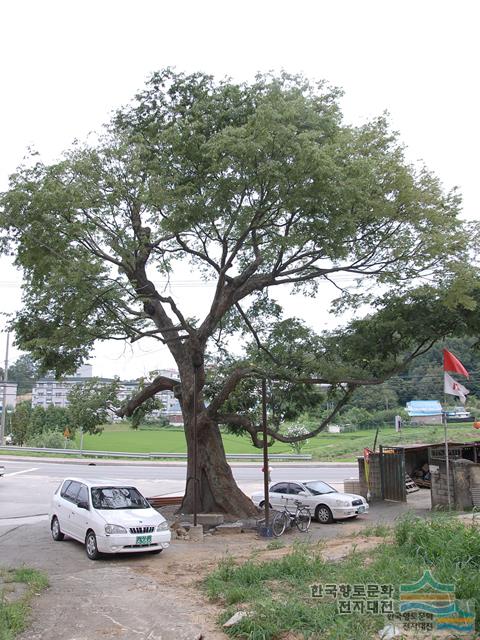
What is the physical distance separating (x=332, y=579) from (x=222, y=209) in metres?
9.25

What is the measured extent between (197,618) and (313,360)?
11.0 meters

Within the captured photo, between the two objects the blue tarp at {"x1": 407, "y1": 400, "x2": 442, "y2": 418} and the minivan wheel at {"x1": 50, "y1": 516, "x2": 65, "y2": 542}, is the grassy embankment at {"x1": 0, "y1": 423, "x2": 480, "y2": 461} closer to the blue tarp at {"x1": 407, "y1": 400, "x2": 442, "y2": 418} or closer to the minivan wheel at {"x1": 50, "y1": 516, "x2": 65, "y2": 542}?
the blue tarp at {"x1": 407, "y1": 400, "x2": 442, "y2": 418}

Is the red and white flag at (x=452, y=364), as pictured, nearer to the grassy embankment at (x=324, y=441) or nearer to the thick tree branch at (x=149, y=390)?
the thick tree branch at (x=149, y=390)

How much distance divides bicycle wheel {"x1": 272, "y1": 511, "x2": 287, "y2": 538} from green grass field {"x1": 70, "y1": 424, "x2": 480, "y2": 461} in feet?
105

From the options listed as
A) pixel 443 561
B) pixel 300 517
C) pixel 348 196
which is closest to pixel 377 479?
pixel 300 517

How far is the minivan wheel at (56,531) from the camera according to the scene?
14.7 metres

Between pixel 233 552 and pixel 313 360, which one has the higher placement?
pixel 313 360

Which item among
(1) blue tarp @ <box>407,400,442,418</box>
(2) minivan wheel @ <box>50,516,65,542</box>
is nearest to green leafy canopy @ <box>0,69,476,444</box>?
(2) minivan wheel @ <box>50,516,65,542</box>

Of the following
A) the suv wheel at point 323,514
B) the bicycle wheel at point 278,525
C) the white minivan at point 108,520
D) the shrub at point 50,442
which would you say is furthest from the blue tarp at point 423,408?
the white minivan at point 108,520

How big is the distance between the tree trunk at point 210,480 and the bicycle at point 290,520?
1.71 metres

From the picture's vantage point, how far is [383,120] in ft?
50.4

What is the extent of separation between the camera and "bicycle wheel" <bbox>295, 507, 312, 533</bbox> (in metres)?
17.0

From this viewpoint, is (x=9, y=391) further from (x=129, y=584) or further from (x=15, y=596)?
(x=15, y=596)

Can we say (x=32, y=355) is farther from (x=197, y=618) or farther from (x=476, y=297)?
(x=476, y=297)
